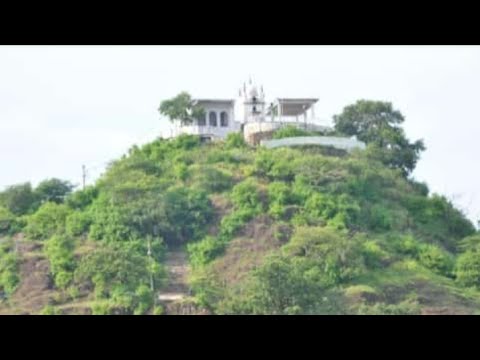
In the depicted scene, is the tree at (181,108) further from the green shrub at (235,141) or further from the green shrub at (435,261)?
the green shrub at (435,261)

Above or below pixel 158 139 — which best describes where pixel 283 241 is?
below

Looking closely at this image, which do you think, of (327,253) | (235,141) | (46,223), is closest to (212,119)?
(235,141)

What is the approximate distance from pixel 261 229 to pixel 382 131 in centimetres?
628

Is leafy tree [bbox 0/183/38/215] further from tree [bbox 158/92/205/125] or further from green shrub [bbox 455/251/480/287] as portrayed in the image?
green shrub [bbox 455/251/480/287]

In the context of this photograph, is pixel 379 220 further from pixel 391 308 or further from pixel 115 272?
pixel 115 272

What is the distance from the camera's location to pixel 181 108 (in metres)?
35.8

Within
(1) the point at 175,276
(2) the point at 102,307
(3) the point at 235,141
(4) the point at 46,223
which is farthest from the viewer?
(3) the point at 235,141

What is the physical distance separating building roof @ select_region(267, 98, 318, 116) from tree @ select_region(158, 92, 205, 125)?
255 cm

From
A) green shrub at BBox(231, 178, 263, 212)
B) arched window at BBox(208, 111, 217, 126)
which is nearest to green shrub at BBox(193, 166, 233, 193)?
green shrub at BBox(231, 178, 263, 212)

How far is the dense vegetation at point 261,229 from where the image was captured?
27.5 m

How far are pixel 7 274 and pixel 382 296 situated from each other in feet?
29.0

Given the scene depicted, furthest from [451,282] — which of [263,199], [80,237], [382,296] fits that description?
[80,237]
